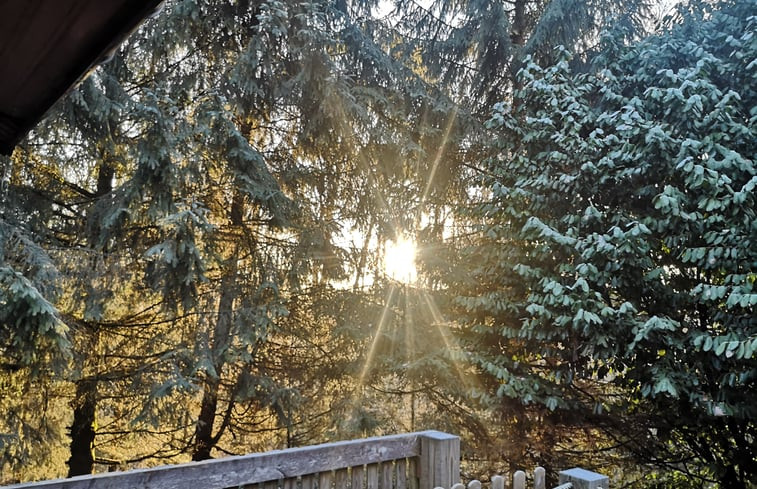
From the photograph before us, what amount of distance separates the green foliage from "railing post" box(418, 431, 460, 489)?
1963 mm

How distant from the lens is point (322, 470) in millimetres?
2525

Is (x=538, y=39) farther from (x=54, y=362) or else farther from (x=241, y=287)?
(x=54, y=362)

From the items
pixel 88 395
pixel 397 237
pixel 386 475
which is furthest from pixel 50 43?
pixel 88 395

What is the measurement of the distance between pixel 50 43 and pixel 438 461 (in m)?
2.75

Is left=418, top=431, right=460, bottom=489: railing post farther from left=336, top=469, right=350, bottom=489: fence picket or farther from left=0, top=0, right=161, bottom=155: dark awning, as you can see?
left=0, top=0, right=161, bottom=155: dark awning

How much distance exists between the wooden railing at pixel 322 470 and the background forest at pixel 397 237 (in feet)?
6.80

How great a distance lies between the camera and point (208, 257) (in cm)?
538

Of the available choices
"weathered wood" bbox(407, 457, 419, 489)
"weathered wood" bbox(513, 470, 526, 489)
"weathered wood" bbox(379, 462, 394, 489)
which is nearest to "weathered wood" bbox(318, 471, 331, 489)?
"weathered wood" bbox(379, 462, 394, 489)

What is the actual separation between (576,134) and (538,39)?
1817mm

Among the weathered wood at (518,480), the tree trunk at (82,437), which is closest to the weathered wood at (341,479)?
the weathered wood at (518,480)

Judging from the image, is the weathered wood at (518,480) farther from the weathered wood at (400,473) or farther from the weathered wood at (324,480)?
the weathered wood at (324,480)

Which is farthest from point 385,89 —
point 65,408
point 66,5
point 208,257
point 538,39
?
point 66,5

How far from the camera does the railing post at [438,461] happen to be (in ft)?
9.38

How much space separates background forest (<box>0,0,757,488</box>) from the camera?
452 centimetres
